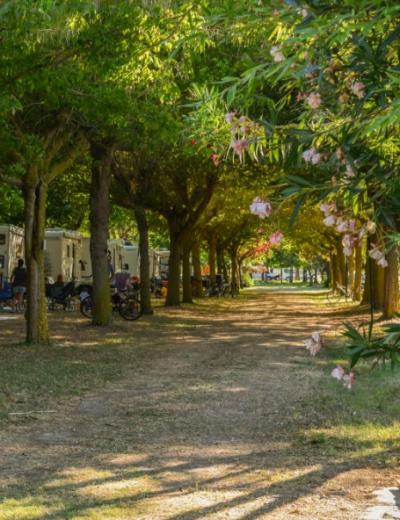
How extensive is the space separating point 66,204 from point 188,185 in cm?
685

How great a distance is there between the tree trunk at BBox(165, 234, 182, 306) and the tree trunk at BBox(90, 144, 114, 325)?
10.0 m

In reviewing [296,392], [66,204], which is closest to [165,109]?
[296,392]

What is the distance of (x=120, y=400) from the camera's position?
396 inches

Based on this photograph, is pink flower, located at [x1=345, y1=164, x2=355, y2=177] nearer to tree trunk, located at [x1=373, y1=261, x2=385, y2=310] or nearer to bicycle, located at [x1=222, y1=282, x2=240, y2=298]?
tree trunk, located at [x1=373, y1=261, x2=385, y2=310]

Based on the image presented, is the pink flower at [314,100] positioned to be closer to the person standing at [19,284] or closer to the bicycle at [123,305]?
the bicycle at [123,305]

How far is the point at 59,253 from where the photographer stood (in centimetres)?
3262

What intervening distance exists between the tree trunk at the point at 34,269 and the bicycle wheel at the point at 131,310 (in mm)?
7026

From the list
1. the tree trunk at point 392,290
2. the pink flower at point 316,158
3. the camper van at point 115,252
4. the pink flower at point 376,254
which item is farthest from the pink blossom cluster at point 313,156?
the camper van at point 115,252

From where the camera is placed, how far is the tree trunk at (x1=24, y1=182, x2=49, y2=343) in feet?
53.2

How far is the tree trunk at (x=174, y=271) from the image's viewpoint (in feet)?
104

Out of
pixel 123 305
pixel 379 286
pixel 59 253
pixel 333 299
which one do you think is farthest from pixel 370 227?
pixel 333 299

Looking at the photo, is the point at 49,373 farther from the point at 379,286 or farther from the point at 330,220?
the point at 379,286

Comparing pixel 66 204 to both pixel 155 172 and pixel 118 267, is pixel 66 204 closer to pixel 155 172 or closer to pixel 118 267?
pixel 118 267

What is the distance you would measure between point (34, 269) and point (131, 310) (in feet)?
24.4
